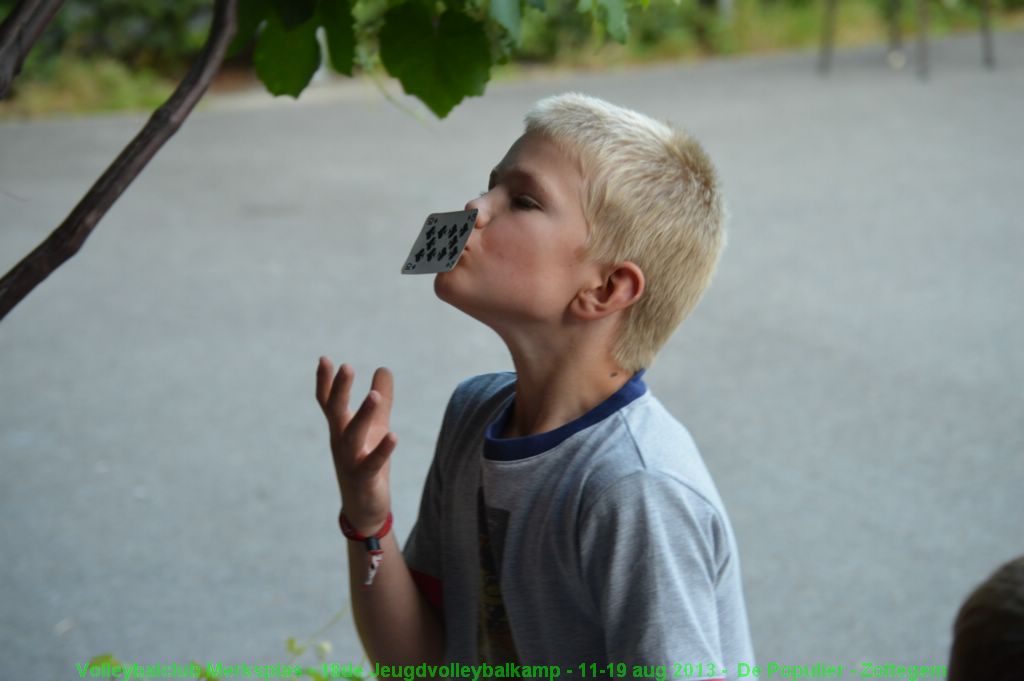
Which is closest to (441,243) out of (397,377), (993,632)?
(993,632)

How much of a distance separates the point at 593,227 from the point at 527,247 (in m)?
0.09

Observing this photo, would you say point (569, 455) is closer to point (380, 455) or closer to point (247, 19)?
point (380, 455)

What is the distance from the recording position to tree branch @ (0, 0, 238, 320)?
113 cm

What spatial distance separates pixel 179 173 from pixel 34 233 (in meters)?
1.55

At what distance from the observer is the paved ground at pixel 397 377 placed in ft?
10.8

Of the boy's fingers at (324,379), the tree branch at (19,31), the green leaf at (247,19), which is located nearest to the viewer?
the tree branch at (19,31)

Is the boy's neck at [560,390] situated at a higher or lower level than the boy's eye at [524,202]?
lower

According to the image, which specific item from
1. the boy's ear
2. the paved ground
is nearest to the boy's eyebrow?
the boy's ear

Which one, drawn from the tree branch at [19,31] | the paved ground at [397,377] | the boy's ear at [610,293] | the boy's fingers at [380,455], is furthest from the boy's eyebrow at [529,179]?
the paved ground at [397,377]

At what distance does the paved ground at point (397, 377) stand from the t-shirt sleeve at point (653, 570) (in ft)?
3.50

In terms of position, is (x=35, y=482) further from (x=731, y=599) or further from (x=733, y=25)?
(x=733, y=25)

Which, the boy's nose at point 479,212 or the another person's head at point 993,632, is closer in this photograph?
the another person's head at point 993,632

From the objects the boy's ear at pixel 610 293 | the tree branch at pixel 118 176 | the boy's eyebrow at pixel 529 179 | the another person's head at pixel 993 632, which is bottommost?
the boy's ear at pixel 610 293

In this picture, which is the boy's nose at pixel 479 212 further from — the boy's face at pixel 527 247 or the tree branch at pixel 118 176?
the tree branch at pixel 118 176
